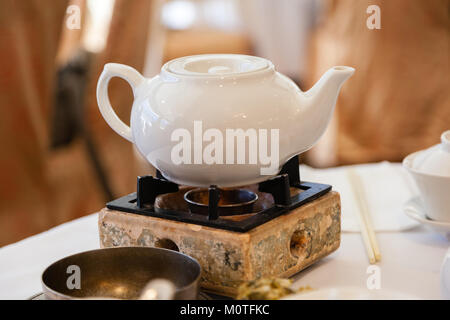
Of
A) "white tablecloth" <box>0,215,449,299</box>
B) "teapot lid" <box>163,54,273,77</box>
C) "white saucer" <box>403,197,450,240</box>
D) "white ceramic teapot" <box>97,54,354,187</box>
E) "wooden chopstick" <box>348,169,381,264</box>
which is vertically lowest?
"white tablecloth" <box>0,215,449,299</box>

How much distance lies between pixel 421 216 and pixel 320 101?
255 mm

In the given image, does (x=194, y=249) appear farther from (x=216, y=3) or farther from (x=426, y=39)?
(x=216, y=3)

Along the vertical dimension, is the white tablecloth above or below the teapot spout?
below

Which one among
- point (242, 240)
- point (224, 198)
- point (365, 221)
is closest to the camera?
point (242, 240)

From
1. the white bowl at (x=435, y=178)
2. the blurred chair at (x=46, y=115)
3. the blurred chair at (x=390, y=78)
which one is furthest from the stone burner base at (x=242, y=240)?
the blurred chair at (x=390, y=78)

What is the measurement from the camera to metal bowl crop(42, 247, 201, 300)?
2.02ft

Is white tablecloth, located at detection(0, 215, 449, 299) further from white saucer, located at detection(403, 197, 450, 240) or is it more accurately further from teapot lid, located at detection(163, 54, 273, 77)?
teapot lid, located at detection(163, 54, 273, 77)

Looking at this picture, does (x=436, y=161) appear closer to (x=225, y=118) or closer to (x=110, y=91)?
(x=225, y=118)

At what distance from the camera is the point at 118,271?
0.65m

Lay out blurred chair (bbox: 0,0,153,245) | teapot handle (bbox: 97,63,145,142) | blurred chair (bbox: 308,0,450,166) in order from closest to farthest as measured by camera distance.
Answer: teapot handle (bbox: 97,63,145,142) → blurred chair (bbox: 0,0,153,245) → blurred chair (bbox: 308,0,450,166)

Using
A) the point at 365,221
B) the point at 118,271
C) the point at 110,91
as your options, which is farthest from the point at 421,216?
the point at 110,91

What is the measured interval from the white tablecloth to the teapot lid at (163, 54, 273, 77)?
0.83 ft

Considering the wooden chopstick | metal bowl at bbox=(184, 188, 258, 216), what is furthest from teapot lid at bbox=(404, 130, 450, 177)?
metal bowl at bbox=(184, 188, 258, 216)
